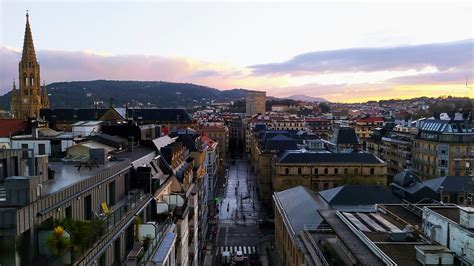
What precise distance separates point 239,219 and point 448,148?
1709 inches

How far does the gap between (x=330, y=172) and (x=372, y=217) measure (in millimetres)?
52411

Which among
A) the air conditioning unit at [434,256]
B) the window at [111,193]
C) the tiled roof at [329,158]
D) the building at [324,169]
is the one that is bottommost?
the building at [324,169]

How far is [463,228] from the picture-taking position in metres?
27.0

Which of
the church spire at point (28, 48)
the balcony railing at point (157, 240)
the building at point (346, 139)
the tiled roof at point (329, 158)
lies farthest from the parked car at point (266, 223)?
the church spire at point (28, 48)

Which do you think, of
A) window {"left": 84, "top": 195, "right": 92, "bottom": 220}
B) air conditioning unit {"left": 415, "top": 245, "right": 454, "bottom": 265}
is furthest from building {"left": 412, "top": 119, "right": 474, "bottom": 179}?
window {"left": 84, "top": 195, "right": 92, "bottom": 220}

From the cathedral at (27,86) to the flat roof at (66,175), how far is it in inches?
4597

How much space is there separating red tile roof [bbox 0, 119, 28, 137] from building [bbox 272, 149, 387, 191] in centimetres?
4492

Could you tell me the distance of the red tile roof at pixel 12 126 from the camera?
261 feet

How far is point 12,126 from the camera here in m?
82.2

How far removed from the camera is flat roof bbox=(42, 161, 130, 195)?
65.8 feet

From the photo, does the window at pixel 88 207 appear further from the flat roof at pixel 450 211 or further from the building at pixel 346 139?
the building at pixel 346 139

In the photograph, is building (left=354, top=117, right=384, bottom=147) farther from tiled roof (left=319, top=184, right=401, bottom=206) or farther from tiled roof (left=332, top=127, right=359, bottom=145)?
tiled roof (left=319, top=184, right=401, bottom=206)

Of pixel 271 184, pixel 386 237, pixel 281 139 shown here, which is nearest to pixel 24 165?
pixel 386 237

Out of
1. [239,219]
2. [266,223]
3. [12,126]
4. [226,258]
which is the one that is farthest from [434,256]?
[12,126]
